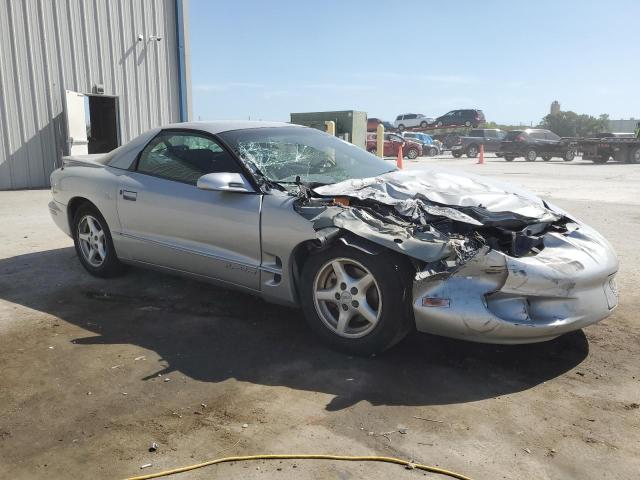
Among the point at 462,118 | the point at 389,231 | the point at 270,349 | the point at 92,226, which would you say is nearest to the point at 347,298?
the point at 389,231

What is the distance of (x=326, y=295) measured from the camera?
343cm

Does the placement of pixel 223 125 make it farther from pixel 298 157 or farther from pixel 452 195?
pixel 452 195

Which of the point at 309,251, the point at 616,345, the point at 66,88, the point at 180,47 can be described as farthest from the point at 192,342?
the point at 180,47

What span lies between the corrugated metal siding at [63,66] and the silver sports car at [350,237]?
8585 mm

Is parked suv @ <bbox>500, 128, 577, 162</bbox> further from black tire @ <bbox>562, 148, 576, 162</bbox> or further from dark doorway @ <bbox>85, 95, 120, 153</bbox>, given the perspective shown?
dark doorway @ <bbox>85, 95, 120, 153</bbox>

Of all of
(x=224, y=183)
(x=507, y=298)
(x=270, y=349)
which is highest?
(x=224, y=183)

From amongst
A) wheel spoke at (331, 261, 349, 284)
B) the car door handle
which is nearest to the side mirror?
wheel spoke at (331, 261, 349, 284)

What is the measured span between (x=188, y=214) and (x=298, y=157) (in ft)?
3.01

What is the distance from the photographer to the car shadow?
3.06 m

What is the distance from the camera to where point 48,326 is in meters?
3.97

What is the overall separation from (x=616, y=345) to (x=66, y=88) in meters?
12.3

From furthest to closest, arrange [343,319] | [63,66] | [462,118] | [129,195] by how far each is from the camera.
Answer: [462,118] < [63,66] < [129,195] < [343,319]

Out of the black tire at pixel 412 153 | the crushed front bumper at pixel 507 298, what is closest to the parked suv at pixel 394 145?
the black tire at pixel 412 153

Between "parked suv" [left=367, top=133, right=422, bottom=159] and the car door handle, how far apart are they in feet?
77.1
